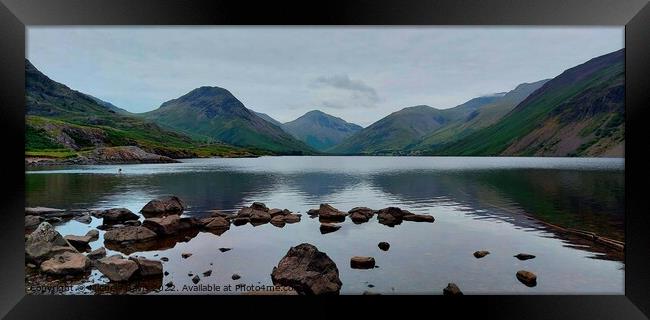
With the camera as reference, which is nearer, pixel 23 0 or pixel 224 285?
pixel 23 0

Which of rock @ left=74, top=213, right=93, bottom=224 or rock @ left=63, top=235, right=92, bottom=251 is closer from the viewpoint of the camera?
rock @ left=63, top=235, right=92, bottom=251

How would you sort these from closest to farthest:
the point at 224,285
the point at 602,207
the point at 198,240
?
the point at 224,285 → the point at 198,240 → the point at 602,207

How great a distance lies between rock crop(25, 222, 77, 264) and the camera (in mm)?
13616

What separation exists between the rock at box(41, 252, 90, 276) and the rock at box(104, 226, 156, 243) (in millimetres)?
5232

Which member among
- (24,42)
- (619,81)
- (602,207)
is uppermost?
(619,81)

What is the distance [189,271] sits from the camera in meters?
13.8

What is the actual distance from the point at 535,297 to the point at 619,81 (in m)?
239

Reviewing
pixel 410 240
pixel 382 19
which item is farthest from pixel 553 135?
pixel 382 19

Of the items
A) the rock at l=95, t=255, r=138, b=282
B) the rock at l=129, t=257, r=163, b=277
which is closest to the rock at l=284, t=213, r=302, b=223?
the rock at l=129, t=257, r=163, b=277

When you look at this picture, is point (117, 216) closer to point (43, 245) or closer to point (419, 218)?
point (43, 245)

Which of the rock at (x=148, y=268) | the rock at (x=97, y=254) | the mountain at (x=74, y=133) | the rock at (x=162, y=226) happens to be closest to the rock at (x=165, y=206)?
the rock at (x=162, y=226)

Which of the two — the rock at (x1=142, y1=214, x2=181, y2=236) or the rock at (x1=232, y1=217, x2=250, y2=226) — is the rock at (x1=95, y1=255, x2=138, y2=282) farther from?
the rock at (x1=232, y1=217, x2=250, y2=226)

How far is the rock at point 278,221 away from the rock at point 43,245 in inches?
491

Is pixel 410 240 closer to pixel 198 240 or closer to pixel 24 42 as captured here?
pixel 198 240
